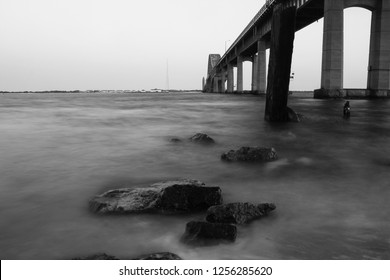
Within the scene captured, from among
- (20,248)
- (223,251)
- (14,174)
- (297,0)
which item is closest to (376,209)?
(223,251)

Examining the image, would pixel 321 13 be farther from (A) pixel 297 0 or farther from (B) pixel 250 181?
(B) pixel 250 181

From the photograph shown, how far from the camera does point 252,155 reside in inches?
295

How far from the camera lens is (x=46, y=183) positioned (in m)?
6.24

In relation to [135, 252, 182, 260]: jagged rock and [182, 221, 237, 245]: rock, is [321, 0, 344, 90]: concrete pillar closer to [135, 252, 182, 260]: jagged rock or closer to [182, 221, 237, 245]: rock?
[182, 221, 237, 245]: rock

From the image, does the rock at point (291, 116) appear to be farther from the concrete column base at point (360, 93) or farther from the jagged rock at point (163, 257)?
the concrete column base at point (360, 93)

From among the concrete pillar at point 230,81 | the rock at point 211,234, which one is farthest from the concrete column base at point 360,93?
the concrete pillar at point 230,81

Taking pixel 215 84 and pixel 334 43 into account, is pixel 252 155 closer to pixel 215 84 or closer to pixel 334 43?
pixel 334 43

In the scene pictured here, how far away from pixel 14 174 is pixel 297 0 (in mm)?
44392

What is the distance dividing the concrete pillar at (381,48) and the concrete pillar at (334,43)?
5.18m

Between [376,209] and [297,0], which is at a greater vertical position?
[297,0]

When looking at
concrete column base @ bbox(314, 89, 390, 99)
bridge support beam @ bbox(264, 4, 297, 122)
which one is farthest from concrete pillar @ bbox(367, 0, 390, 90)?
bridge support beam @ bbox(264, 4, 297, 122)

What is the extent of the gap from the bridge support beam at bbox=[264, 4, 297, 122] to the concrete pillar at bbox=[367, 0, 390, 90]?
100 ft

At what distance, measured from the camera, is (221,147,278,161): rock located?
7488mm

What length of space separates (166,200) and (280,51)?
903 centimetres
